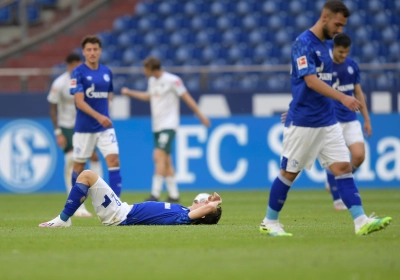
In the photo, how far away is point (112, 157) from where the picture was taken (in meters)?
12.0

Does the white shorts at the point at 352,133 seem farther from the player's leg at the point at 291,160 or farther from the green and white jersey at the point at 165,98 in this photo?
the player's leg at the point at 291,160

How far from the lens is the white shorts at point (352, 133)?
12484 mm

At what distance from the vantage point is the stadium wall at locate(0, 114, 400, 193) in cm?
1856

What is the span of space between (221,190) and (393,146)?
3719 mm

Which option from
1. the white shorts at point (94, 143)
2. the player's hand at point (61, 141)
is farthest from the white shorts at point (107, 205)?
the player's hand at point (61, 141)

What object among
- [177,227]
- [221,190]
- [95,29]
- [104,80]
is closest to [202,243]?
[177,227]

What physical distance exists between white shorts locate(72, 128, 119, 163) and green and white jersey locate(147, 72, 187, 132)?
3461 mm

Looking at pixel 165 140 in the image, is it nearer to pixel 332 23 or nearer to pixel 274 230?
pixel 274 230

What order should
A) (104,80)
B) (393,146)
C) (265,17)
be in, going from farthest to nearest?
(265,17), (393,146), (104,80)

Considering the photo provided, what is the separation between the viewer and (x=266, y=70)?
19.0m

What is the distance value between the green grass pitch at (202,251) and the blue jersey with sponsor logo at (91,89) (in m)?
1.62

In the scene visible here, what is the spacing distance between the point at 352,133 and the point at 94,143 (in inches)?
143

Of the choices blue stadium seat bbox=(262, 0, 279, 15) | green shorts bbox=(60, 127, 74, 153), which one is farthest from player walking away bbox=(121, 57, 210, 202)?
blue stadium seat bbox=(262, 0, 279, 15)

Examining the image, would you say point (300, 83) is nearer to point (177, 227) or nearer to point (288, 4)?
point (177, 227)
